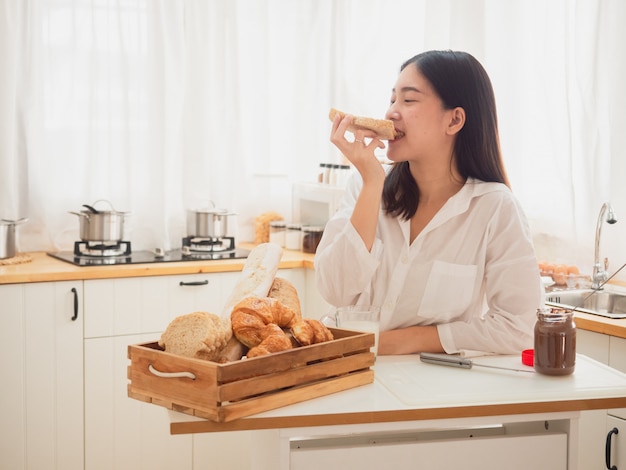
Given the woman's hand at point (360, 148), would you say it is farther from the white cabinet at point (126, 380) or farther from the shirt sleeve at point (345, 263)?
the white cabinet at point (126, 380)

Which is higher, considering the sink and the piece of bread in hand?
the piece of bread in hand

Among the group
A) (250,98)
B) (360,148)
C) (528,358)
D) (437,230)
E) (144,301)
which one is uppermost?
(250,98)

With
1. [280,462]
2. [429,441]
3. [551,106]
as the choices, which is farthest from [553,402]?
[551,106]

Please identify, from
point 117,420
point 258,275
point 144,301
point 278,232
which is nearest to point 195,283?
point 144,301

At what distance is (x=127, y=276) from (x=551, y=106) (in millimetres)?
1792

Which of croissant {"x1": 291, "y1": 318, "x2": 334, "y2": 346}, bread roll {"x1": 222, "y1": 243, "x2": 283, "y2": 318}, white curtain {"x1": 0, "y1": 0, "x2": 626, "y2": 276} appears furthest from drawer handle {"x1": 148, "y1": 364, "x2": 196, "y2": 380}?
white curtain {"x1": 0, "y1": 0, "x2": 626, "y2": 276}

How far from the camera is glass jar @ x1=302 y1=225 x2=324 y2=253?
379cm

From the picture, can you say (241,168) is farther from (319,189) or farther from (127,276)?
(127,276)

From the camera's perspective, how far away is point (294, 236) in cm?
390

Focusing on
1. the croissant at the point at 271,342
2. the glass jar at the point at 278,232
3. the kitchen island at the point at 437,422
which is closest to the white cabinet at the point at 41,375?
the glass jar at the point at 278,232

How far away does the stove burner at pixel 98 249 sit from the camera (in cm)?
347

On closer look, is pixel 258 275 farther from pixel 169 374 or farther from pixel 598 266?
pixel 598 266

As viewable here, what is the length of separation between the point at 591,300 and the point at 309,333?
5.66 ft

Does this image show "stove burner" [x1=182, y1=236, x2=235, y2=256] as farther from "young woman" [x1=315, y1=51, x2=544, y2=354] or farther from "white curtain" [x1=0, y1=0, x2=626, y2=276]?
"young woman" [x1=315, y1=51, x2=544, y2=354]
